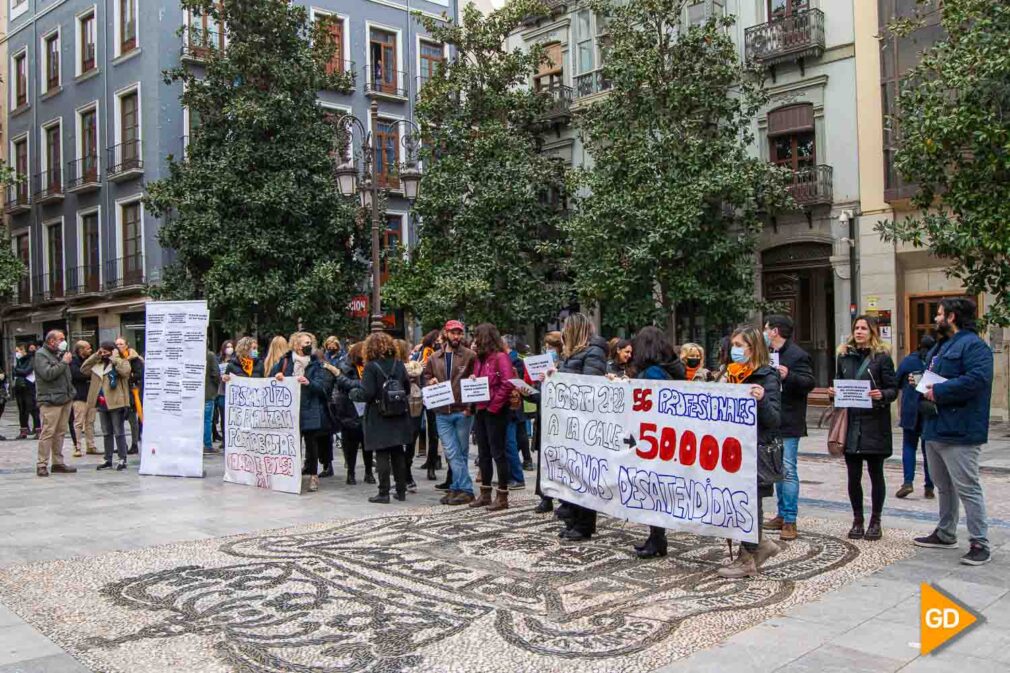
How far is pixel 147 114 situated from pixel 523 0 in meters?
14.6

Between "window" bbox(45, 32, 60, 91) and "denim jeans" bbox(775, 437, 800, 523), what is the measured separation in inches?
1393

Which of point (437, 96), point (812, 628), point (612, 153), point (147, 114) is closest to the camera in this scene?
point (812, 628)

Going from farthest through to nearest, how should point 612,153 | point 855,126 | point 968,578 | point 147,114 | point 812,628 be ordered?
1. point 147,114
2. point 855,126
3. point 612,153
4. point 968,578
5. point 812,628

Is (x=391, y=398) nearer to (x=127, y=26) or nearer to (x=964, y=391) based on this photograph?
(x=964, y=391)

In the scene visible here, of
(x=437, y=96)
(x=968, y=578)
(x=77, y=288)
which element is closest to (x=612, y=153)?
(x=437, y=96)

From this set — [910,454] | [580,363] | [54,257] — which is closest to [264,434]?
[580,363]

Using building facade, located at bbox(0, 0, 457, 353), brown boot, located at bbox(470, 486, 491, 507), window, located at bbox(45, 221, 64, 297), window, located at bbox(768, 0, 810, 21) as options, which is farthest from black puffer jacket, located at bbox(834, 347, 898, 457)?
window, located at bbox(45, 221, 64, 297)

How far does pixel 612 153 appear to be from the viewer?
19906 mm

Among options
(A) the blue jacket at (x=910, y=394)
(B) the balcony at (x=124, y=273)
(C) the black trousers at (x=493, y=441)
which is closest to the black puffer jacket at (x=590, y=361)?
(C) the black trousers at (x=493, y=441)

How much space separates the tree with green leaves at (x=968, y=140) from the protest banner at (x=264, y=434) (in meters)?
11.2

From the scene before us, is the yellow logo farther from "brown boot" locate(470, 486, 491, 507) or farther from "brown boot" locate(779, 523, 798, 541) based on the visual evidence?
"brown boot" locate(470, 486, 491, 507)

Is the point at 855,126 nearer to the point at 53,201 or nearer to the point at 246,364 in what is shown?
the point at 246,364

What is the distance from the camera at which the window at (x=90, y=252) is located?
110ft

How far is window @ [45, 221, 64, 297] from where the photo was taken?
1406 inches
